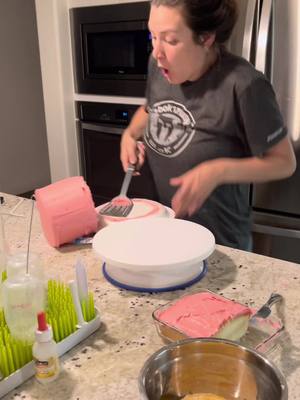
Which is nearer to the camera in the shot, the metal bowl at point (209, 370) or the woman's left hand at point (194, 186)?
the metal bowl at point (209, 370)

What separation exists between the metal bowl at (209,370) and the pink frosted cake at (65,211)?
0.55 metres

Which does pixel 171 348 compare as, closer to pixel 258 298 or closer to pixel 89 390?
pixel 89 390

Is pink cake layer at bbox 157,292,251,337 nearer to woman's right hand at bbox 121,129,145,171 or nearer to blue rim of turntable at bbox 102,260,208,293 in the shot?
blue rim of turntable at bbox 102,260,208,293

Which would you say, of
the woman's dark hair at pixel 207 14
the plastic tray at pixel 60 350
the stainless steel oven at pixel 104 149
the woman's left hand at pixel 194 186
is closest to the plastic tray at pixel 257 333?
the plastic tray at pixel 60 350

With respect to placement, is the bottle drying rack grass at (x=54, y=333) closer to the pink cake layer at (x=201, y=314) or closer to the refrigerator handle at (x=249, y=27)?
the pink cake layer at (x=201, y=314)

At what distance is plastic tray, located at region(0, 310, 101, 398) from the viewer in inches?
28.2

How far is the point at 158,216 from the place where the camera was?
4.12 ft

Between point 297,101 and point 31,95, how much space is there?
2684 mm

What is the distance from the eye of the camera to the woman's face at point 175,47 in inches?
48.6

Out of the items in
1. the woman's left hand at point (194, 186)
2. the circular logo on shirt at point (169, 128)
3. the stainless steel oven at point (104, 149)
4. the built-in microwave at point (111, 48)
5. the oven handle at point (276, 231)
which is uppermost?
the built-in microwave at point (111, 48)

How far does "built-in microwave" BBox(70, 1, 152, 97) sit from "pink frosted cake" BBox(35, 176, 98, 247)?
132cm

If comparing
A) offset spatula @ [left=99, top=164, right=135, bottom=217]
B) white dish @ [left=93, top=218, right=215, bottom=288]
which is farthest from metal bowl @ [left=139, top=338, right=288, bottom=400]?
offset spatula @ [left=99, top=164, right=135, bottom=217]

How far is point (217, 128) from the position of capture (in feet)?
4.41

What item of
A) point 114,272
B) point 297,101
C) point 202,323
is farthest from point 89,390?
point 297,101
